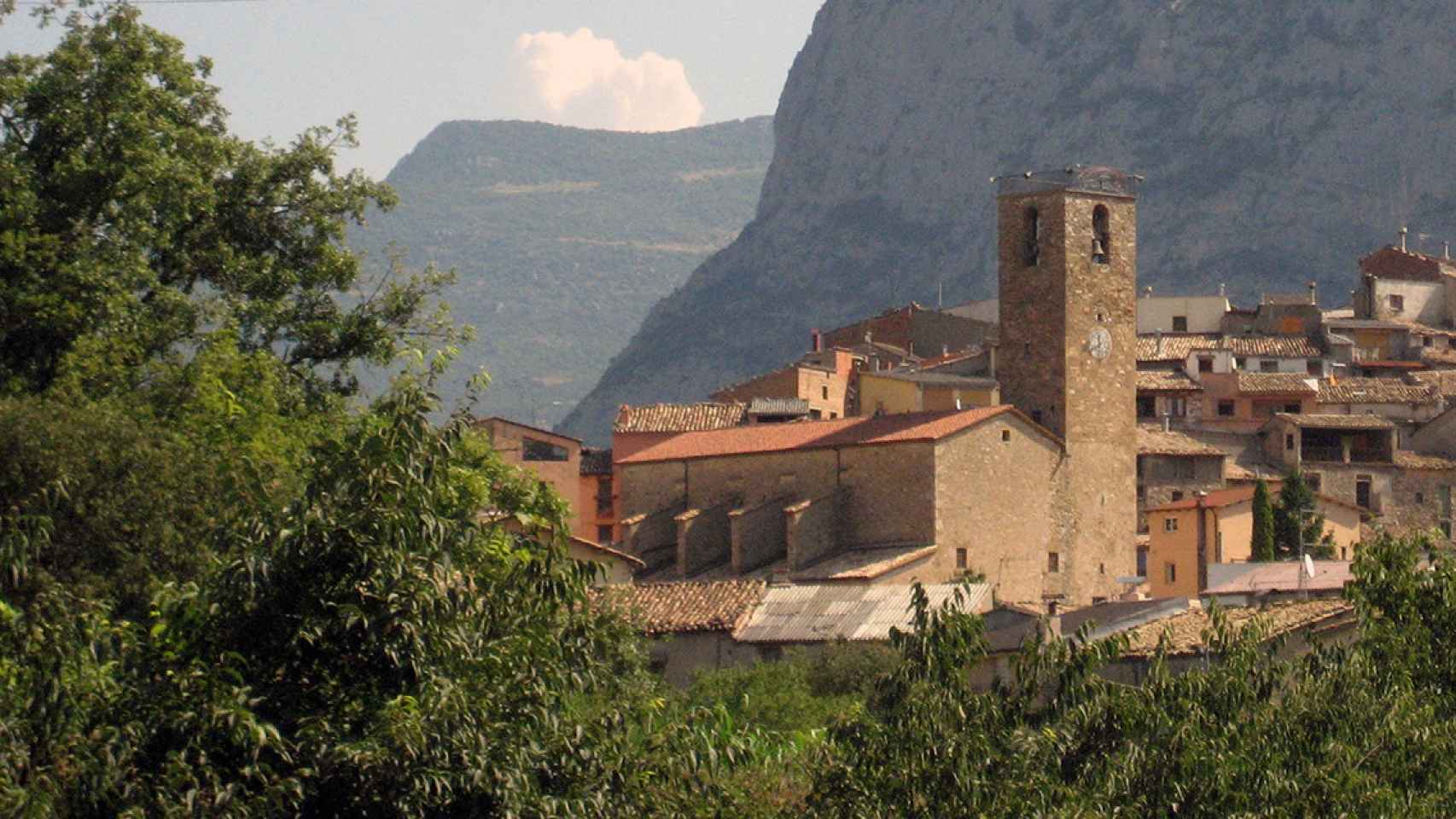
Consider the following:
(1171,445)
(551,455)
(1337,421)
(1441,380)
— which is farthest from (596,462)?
(1441,380)

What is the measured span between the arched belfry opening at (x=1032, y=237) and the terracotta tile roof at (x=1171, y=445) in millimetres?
10418

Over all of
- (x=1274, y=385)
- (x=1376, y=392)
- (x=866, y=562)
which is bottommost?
(x=866, y=562)

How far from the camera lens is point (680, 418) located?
8044 centimetres

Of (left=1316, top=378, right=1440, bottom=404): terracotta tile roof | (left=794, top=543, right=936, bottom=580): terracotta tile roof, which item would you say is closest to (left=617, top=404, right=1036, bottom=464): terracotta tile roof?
(left=794, top=543, right=936, bottom=580): terracotta tile roof

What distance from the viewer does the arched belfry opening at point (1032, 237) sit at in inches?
2950

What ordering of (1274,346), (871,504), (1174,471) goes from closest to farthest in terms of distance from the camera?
(871,504) → (1174,471) → (1274,346)

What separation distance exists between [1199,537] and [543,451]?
63.1ft

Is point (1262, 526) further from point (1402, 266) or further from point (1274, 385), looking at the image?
point (1402, 266)

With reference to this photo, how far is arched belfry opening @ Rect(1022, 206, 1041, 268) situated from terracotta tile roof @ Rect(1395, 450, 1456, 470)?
18.3m

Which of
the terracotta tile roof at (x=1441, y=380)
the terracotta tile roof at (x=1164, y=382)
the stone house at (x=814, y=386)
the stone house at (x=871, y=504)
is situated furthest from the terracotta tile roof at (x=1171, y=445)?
the stone house at (x=871, y=504)

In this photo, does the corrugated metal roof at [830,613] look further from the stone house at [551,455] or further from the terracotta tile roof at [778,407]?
the terracotta tile roof at [778,407]

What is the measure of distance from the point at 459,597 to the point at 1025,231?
2402 inches

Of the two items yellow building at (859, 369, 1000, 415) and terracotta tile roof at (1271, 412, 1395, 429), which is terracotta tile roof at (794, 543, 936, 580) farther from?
terracotta tile roof at (1271, 412, 1395, 429)

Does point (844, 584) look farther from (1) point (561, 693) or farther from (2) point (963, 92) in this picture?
(2) point (963, 92)
